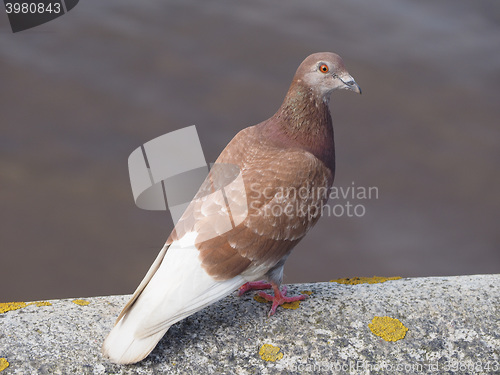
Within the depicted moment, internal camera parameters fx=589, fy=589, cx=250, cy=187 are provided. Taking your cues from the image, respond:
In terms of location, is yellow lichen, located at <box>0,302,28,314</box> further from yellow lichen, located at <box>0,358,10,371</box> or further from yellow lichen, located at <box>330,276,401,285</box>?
yellow lichen, located at <box>330,276,401,285</box>

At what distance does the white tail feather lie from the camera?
3.20m

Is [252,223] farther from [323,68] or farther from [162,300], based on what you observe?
[323,68]

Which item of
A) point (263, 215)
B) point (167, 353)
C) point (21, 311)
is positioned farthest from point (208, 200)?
point (21, 311)

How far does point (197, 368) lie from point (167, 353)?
0.68 ft

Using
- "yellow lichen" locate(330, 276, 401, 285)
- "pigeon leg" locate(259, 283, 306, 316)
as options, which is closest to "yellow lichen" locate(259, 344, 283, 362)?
"pigeon leg" locate(259, 283, 306, 316)

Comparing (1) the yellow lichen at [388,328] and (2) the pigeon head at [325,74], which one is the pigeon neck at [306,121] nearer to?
(2) the pigeon head at [325,74]

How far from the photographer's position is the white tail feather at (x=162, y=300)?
10.5 ft

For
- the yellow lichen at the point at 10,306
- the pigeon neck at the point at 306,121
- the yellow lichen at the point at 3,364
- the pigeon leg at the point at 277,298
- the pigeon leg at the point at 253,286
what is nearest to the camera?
the yellow lichen at the point at 3,364

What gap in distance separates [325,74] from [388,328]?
1.62 metres

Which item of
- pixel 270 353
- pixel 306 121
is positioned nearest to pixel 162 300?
pixel 270 353

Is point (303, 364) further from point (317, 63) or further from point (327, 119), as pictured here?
point (317, 63)

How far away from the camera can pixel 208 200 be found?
3643mm

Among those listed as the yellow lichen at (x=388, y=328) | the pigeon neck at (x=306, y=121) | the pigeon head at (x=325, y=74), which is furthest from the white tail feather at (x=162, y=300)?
the pigeon head at (x=325, y=74)

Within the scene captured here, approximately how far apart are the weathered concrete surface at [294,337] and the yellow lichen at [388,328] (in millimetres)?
35
